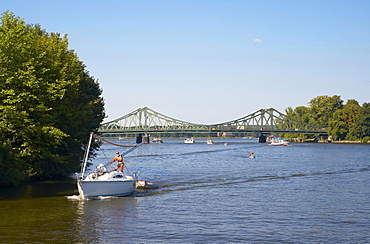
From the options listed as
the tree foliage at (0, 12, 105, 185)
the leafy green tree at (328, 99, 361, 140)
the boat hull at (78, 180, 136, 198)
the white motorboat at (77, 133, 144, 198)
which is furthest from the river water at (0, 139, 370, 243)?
the leafy green tree at (328, 99, 361, 140)

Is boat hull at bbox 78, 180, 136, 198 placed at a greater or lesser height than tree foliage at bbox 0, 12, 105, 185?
lesser

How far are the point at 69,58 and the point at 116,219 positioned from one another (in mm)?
24675

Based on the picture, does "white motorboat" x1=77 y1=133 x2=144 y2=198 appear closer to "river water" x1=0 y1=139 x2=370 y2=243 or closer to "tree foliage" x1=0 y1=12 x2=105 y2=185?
"river water" x1=0 y1=139 x2=370 y2=243

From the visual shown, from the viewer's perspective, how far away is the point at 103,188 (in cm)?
3197

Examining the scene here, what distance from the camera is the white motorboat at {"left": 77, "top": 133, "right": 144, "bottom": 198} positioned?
3144 cm

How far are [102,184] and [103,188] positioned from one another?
305mm

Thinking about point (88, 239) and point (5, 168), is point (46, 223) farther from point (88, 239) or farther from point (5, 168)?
point (5, 168)

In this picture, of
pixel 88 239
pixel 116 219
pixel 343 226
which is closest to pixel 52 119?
pixel 116 219

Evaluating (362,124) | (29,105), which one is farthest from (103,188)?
(362,124)

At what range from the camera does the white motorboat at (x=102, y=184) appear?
31438mm

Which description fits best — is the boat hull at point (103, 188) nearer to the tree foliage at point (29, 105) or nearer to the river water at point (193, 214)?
the river water at point (193, 214)

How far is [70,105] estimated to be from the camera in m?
44.5

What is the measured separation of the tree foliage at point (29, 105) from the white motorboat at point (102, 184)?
5.98 meters

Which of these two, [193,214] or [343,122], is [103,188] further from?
[343,122]
